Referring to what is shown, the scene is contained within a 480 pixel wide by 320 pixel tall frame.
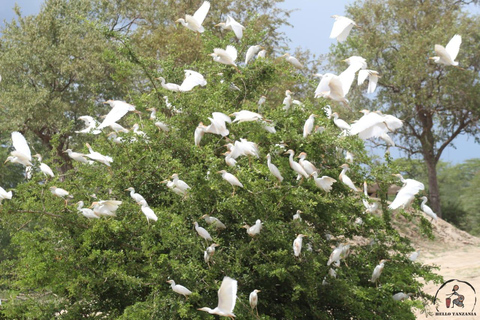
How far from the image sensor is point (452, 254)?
40.3ft

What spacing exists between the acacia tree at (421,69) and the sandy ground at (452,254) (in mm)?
2735

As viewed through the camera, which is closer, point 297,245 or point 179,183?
point 297,245

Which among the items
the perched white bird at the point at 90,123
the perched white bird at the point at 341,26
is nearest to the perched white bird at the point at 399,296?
the perched white bird at the point at 341,26

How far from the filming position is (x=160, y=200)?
4559 millimetres

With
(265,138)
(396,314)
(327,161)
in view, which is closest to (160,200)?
(265,138)

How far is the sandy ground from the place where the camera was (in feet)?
29.1

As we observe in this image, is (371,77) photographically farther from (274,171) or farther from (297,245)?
(297,245)

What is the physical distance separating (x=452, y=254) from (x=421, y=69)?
19.4 ft

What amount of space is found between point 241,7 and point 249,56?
42.9 feet

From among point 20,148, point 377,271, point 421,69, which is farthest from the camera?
point 421,69

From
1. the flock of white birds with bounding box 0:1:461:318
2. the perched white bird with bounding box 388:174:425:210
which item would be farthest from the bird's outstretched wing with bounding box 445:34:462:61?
the perched white bird with bounding box 388:174:425:210

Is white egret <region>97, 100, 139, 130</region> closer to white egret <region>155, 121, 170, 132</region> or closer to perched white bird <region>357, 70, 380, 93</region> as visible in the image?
white egret <region>155, 121, 170, 132</region>

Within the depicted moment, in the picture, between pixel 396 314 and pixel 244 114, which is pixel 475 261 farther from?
pixel 244 114

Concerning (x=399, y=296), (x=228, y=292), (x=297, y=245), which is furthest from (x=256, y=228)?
(x=399, y=296)
